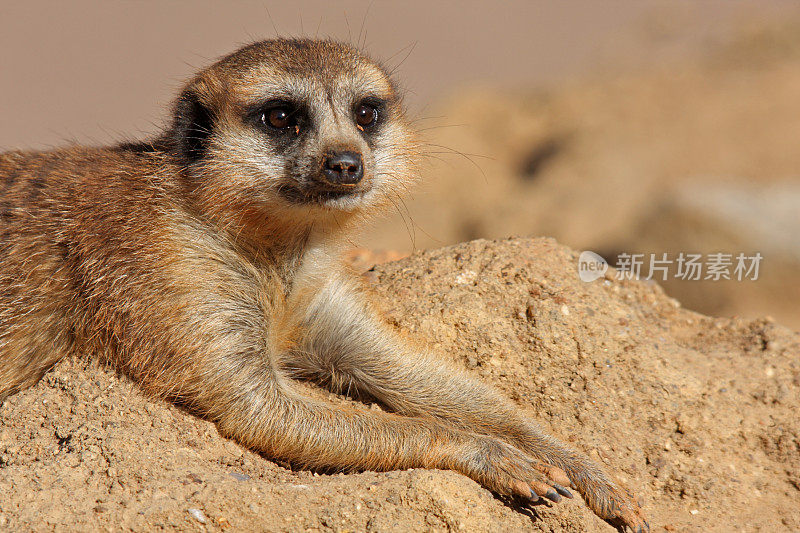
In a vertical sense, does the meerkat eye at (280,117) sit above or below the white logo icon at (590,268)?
below

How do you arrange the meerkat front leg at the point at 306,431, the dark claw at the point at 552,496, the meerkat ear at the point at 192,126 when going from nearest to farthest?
the dark claw at the point at 552,496
the meerkat front leg at the point at 306,431
the meerkat ear at the point at 192,126

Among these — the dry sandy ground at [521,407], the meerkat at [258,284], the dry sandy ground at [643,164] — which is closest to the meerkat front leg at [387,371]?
the meerkat at [258,284]

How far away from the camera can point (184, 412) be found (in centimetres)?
364

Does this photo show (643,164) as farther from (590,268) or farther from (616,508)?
(616,508)

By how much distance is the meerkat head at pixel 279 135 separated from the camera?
365 centimetres

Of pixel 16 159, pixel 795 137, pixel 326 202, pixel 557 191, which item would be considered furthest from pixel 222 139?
pixel 795 137

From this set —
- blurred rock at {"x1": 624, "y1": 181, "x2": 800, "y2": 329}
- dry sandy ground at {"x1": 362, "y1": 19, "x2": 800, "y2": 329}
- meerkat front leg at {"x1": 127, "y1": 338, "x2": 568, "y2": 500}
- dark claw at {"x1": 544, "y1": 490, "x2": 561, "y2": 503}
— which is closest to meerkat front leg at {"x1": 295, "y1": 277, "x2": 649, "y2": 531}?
meerkat front leg at {"x1": 127, "y1": 338, "x2": 568, "y2": 500}

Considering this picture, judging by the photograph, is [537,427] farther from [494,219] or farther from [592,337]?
[494,219]

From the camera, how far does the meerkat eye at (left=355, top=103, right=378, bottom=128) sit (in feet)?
13.2

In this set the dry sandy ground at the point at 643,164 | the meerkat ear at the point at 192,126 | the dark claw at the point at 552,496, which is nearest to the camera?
the dark claw at the point at 552,496

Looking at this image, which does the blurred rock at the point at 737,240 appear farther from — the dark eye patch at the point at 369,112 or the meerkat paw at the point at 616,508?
the dark eye patch at the point at 369,112

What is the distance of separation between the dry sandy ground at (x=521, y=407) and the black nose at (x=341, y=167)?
115 centimetres

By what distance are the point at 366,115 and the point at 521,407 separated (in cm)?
175

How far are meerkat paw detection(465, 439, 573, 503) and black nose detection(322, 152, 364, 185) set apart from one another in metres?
1.38
